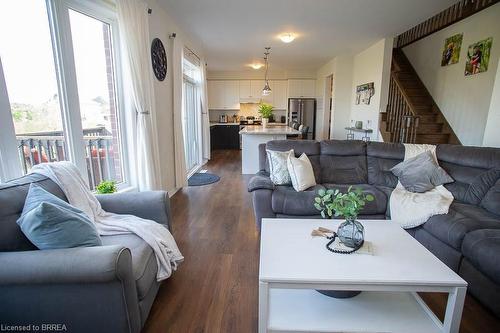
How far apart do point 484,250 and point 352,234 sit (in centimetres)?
87

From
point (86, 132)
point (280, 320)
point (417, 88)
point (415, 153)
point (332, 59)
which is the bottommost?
point (280, 320)

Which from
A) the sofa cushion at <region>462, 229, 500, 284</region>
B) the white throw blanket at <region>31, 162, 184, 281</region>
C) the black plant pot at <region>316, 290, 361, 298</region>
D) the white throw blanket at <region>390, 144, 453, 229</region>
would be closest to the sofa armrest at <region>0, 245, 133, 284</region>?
the white throw blanket at <region>31, 162, 184, 281</region>

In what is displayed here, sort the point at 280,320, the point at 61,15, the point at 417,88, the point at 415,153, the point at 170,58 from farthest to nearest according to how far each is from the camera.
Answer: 1. the point at 417,88
2. the point at 170,58
3. the point at 415,153
4. the point at 61,15
5. the point at 280,320

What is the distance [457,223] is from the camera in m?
1.93

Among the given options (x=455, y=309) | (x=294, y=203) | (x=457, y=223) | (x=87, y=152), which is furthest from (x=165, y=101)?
(x=455, y=309)

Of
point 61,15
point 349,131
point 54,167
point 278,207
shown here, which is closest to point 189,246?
point 278,207

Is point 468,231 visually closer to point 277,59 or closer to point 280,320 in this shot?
point 280,320

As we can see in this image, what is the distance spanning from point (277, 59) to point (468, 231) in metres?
6.09

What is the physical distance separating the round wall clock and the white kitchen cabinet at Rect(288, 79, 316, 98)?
5.58 m

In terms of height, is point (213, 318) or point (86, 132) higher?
point (86, 132)

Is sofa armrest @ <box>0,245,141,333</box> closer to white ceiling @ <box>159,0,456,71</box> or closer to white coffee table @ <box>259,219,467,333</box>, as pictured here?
white coffee table @ <box>259,219,467,333</box>

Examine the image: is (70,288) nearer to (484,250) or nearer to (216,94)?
(484,250)

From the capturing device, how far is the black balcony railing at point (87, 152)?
1.99 meters

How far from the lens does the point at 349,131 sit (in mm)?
6461
